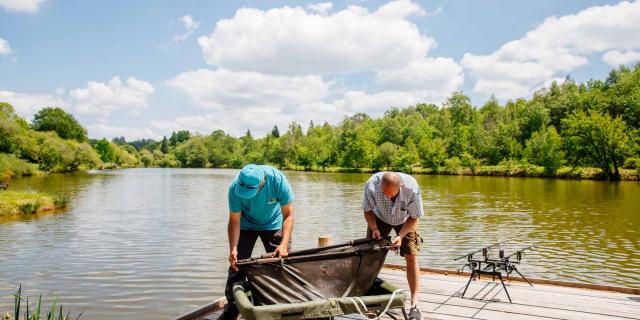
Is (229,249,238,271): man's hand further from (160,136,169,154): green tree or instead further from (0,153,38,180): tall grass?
(160,136,169,154): green tree

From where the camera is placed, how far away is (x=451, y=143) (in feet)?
308

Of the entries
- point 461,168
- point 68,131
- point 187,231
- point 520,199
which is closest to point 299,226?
point 187,231

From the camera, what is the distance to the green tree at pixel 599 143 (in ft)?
189

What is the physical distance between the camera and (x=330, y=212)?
25.8 meters

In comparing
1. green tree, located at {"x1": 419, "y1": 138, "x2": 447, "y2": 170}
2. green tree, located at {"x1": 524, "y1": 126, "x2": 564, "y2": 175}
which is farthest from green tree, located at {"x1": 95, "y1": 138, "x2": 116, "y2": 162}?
green tree, located at {"x1": 524, "y1": 126, "x2": 564, "y2": 175}

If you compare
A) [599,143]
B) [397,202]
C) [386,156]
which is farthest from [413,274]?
[386,156]

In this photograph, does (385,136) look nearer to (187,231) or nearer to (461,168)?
(461,168)

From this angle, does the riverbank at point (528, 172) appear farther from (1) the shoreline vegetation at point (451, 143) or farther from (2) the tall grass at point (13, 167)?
(2) the tall grass at point (13, 167)

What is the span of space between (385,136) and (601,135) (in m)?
55.6

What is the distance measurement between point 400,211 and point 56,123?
10308 cm

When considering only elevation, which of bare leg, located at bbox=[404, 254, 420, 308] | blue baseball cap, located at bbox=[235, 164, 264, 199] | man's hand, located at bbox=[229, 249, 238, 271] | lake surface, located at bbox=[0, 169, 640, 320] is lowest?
lake surface, located at bbox=[0, 169, 640, 320]

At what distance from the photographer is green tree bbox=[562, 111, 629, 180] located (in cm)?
5762

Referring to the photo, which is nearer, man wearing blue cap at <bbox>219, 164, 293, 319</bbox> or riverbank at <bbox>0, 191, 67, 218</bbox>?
man wearing blue cap at <bbox>219, 164, 293, 319</bbox>

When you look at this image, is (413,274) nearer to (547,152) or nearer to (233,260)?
(233,260)
